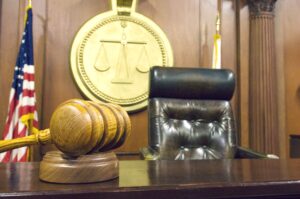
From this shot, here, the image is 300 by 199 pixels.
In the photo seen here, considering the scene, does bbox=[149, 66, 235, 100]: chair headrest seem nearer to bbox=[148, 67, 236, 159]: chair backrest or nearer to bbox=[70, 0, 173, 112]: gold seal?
bbox=[148, 67, 236, 159]: chair backrest

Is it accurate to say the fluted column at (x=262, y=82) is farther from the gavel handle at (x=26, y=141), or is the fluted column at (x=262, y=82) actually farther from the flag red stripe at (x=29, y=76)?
the gavel handle at (x=26, y=141)

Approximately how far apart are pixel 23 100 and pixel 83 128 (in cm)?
178

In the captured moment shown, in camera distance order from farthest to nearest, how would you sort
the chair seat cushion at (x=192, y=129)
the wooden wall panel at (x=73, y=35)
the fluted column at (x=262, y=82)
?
the fluted column at (x=262, y=82) → the wooden wall panel at (x=73, y=35) → the chair seat cushion at (x=192, y=129)

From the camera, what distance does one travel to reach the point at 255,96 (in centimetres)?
288

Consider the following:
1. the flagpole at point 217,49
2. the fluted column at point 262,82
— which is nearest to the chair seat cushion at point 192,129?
the flagpole at point 217,49

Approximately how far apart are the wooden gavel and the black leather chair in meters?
1.20

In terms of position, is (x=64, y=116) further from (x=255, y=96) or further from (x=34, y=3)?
(x=255, y=96)

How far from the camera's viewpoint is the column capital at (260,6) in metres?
2.90

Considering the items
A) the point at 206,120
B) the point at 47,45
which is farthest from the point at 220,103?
the point at 47,45

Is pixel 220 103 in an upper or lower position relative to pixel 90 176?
upper

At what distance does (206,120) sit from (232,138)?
21cm

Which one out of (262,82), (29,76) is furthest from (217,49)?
(29,76)

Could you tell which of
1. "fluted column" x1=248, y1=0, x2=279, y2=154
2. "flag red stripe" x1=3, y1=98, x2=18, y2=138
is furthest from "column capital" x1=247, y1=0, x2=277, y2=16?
"flag red stripe" x1=3, y1=98, x2=18, y2=138

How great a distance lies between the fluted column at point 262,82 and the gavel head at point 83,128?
239 cm
